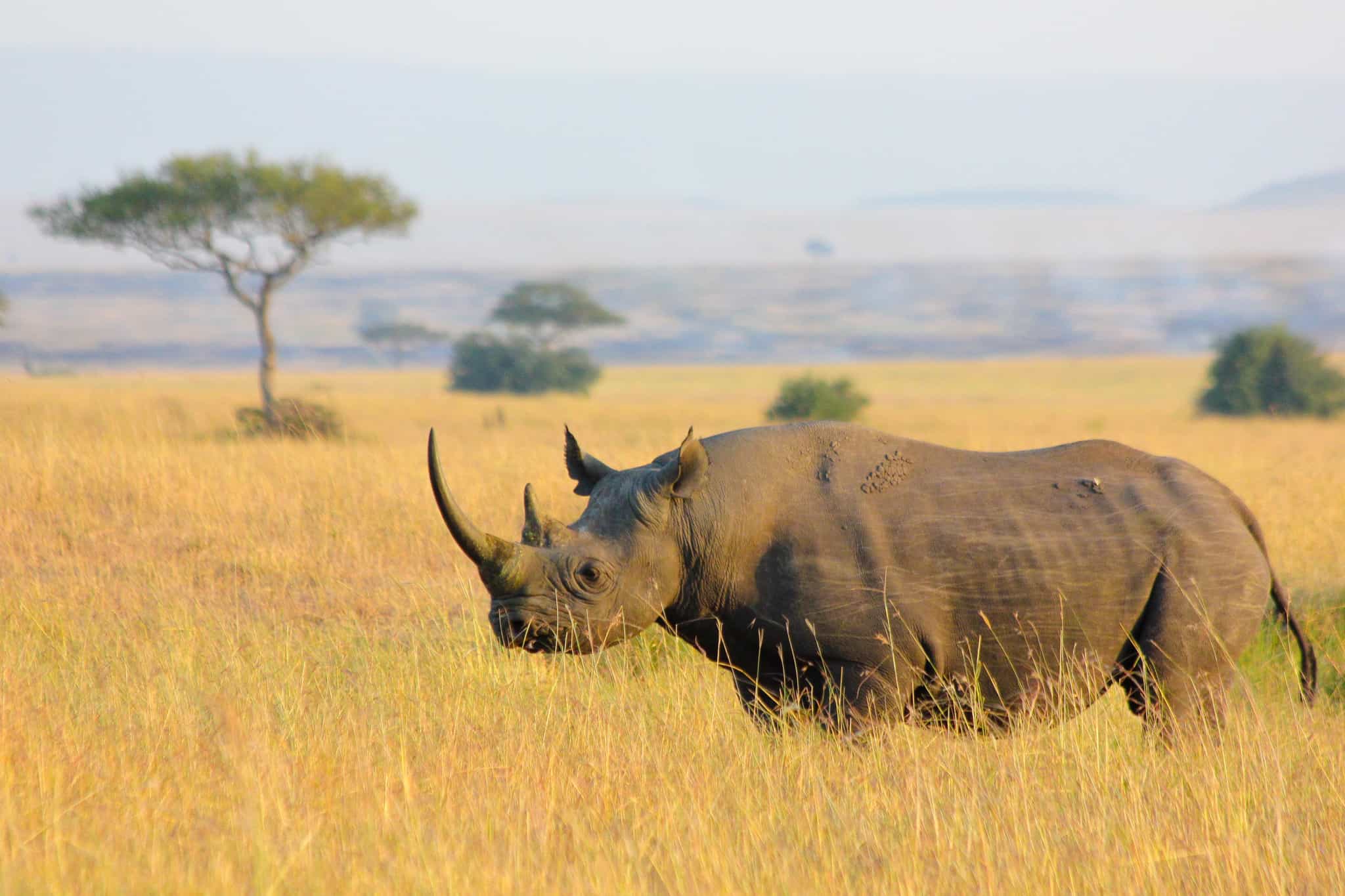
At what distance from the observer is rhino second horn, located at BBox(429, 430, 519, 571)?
4547mm

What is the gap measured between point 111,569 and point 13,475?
1.87 metres

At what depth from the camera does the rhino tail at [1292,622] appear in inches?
209

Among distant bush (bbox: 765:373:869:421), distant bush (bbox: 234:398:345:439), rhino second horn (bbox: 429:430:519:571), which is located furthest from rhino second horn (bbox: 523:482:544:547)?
distant bush (bbox: 765:373:869:421)

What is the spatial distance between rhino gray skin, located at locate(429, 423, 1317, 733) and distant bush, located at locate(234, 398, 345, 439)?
6.83 meters

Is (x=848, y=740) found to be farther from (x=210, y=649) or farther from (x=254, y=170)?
(x=254, y=170)

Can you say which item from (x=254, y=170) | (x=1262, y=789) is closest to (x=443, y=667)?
(x=1262, y=789)

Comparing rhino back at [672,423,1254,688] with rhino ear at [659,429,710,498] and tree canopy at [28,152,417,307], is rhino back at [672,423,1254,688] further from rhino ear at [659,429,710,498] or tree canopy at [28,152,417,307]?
tree canopy at [28,152,417,307]

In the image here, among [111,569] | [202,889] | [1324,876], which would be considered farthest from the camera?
[111,569]

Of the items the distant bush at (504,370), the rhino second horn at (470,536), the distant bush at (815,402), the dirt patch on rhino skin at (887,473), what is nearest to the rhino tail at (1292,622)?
the dirt patch on rhino skin at (887,473)

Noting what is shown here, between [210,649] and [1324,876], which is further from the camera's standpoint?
[210,649]

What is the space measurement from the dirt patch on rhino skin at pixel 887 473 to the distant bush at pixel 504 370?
44.2m

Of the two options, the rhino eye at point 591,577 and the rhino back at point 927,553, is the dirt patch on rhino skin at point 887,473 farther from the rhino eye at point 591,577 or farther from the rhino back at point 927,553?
the rhino eye at point 591,577

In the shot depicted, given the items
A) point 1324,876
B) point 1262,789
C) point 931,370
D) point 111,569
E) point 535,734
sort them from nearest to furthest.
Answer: point 1324,876 < point 1262,789 < point 535,734 < point 111,569 < point 931,370

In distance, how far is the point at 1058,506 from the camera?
16.9 feet
